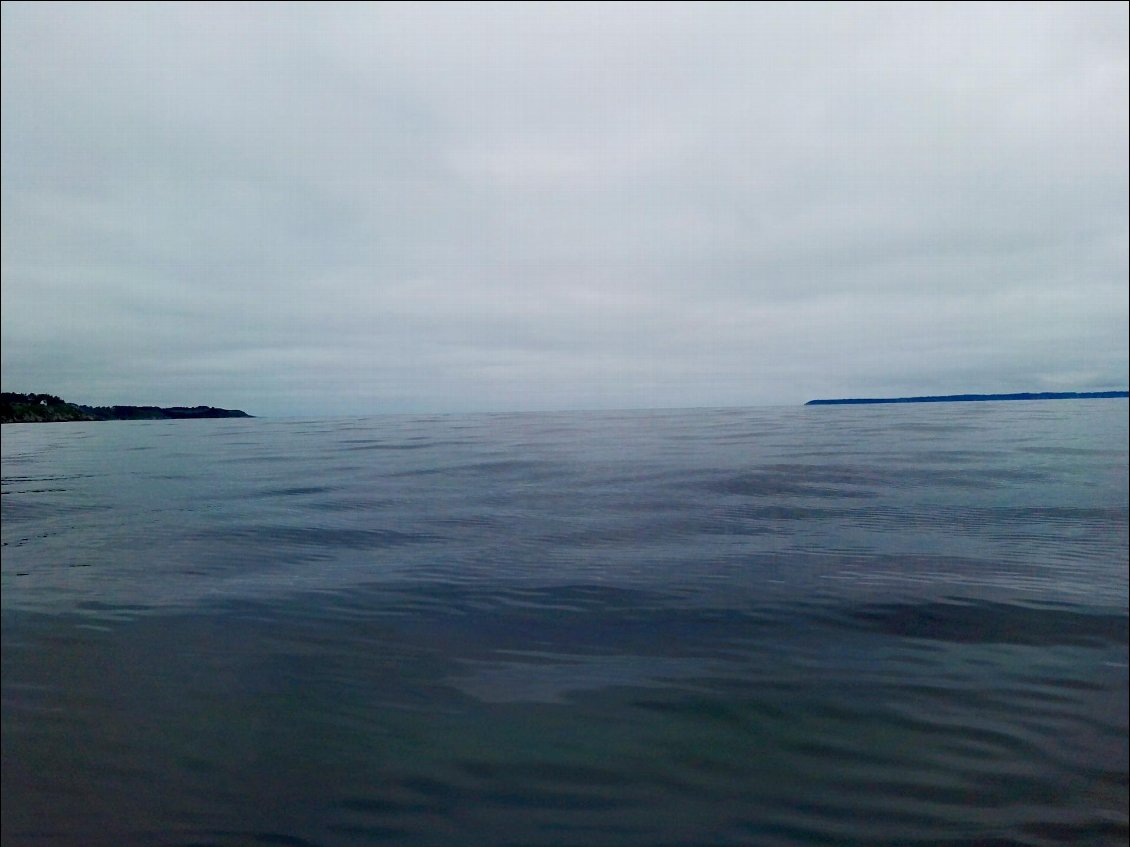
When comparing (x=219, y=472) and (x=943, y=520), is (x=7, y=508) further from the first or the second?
(x=943, y=520)

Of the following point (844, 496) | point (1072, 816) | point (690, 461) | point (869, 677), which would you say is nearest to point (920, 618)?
point (869, 677)

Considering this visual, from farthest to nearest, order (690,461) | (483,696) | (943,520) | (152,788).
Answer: (690,461) < (943,520) < (483,696) < (152,788)

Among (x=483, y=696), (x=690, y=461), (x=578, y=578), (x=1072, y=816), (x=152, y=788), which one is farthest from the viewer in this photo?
(x=690, y=461)

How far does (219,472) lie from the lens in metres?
27.5

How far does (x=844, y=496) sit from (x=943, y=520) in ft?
10.9

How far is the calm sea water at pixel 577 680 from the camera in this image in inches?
177

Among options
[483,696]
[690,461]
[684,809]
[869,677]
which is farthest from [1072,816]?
[690,461]

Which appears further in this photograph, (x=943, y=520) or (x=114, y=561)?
(x=943, y=520)

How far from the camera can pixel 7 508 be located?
17.8m

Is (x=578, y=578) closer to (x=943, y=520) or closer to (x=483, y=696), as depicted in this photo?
(x=483, y=696)

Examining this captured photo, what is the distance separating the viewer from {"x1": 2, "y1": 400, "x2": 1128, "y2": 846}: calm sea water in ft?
14.7

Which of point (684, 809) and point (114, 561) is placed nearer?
point (684, 809)

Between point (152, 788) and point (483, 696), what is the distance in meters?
2.80

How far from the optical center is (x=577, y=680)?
650 centimetres
